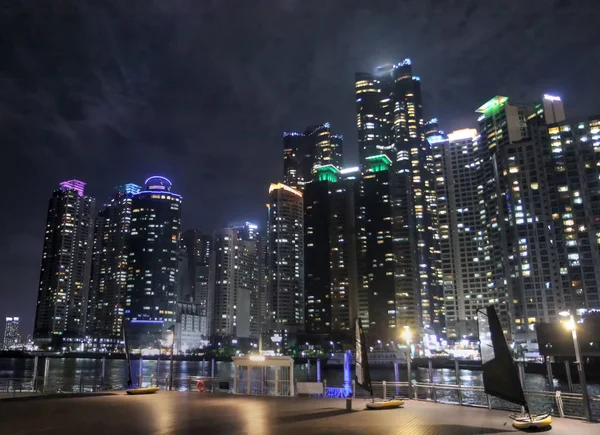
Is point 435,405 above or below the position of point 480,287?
below

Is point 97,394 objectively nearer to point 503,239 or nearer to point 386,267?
point 503,239

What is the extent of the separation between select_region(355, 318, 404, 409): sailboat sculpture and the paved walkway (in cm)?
61

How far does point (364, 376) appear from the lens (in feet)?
72.0

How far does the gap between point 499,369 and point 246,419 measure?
29.5ft

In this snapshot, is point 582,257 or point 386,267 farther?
point 386,267

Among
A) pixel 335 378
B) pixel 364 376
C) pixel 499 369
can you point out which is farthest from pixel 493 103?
pixel 499 369

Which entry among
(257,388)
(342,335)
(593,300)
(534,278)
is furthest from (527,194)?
(257,388)

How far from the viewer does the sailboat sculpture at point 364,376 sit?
66.8 feet

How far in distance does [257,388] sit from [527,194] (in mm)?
130839


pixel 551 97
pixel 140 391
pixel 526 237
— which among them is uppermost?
pixel 551 97

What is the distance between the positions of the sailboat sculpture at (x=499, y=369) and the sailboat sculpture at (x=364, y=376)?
523 cm

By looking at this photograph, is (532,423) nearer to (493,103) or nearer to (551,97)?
(551,97)

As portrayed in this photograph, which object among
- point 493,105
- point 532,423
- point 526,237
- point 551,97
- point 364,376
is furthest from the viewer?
point 493,105

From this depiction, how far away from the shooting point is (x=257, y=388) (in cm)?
2897
